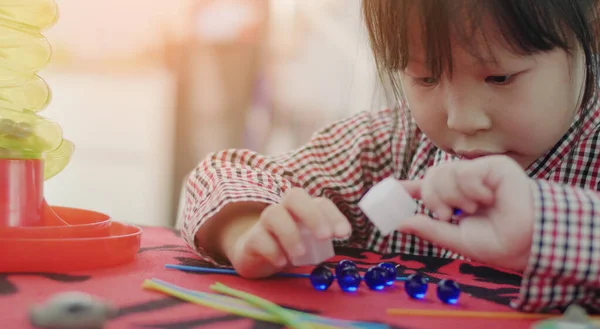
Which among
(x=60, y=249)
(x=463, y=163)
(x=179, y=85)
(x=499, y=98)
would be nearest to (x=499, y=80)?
(x=499, y=98)

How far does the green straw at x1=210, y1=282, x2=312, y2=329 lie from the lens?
43 cm

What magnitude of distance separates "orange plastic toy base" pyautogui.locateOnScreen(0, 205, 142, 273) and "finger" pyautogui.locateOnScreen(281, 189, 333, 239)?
0.65 feet

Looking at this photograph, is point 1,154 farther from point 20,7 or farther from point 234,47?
point 234,47

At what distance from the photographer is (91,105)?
160cm

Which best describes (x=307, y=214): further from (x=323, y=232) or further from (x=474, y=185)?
(x=474, y=185)

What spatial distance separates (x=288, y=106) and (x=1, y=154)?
988mm

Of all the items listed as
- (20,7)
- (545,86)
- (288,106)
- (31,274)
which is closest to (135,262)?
(31,274)

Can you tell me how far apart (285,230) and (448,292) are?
142 millimetres

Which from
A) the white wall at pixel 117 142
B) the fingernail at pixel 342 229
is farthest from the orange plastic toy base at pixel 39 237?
the white wall at pixel 117 142

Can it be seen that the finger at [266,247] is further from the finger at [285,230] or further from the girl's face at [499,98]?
the girl's face at [499,98]

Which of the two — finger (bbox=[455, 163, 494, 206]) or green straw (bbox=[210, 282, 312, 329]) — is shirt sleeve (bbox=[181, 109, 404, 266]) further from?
finger (bbox=[455, 163, 494, 206])

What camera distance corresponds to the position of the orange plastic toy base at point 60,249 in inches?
23.7

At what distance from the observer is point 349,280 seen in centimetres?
56

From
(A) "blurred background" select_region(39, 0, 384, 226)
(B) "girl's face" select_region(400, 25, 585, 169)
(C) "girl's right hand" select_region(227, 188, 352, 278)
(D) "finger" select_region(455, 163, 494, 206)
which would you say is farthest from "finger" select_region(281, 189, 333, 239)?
(A) "blurred background" select_region(39, 0, 384, 226)
